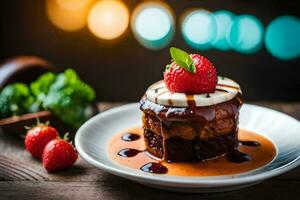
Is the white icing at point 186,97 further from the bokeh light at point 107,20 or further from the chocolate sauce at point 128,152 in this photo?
the bokeh light at point 107,20

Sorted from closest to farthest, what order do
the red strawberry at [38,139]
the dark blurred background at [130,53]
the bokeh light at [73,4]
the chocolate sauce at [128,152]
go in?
the chocolate sauce at [128,152], the red strawberry at [38,139], the dark blurred background at [130,53], the bokeh light at [73,4]

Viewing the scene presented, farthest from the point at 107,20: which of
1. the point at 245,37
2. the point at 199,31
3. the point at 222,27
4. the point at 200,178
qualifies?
the point at 200,178

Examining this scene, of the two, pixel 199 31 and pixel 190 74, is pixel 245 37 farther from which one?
pixel 190 74

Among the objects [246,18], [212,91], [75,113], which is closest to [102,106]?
[75,113]

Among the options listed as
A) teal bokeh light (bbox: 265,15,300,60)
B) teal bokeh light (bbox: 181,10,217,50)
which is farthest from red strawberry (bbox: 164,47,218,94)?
teal bokeh light (bbox: 265,15,300,60)

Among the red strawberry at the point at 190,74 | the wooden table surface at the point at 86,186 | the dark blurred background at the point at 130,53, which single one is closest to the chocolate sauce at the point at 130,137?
the wooden table surface at the point at 86,186

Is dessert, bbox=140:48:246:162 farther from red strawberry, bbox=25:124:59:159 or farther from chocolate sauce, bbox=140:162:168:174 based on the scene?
red strawberry, bbox=25:124:59:159
